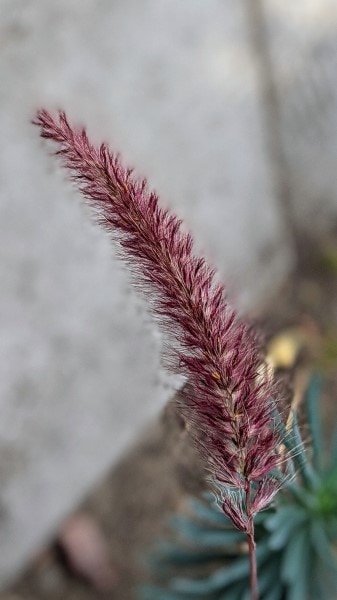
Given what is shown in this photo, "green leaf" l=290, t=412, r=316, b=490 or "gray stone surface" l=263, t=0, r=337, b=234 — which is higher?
"gray stone surface" l=263, t=0, r=337, b=234

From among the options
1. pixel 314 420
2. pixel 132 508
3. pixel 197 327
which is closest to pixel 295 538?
pixel 314 420

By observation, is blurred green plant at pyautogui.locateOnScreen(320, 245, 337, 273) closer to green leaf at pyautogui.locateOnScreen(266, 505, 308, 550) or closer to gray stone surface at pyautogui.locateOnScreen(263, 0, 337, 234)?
gray stone surface at pyautogui.locateOnScreen(263, 0, 337, 234)

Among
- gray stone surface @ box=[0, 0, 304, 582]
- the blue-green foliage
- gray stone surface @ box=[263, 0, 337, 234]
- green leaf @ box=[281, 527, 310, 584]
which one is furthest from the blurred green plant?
green leaf @ box=[281, 527, 310, 584]

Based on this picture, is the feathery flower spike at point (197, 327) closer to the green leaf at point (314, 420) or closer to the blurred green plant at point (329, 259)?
the green leaf at point (314, 420)

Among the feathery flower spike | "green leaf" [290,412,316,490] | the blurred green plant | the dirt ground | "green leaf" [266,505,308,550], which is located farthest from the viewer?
the blurred green plant

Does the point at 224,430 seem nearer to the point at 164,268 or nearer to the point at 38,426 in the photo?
the point at 164,268

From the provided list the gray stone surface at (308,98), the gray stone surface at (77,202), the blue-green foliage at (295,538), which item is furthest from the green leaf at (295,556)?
the gray stone surface at (308,98)

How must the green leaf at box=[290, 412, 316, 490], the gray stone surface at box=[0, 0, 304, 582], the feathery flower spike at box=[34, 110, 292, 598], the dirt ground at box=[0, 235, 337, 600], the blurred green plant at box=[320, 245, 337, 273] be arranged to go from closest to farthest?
the feathery flower spike at box=[34, 110, 292, 598] → the green leaf at box=[290, 412, 316, 490] → the gray stone surface at box=[0, 0, 304, 582] → the dirt ground at box=[0, 235, 337, 600] → the blurred green plant at box=[320, 245, 337, 273]
